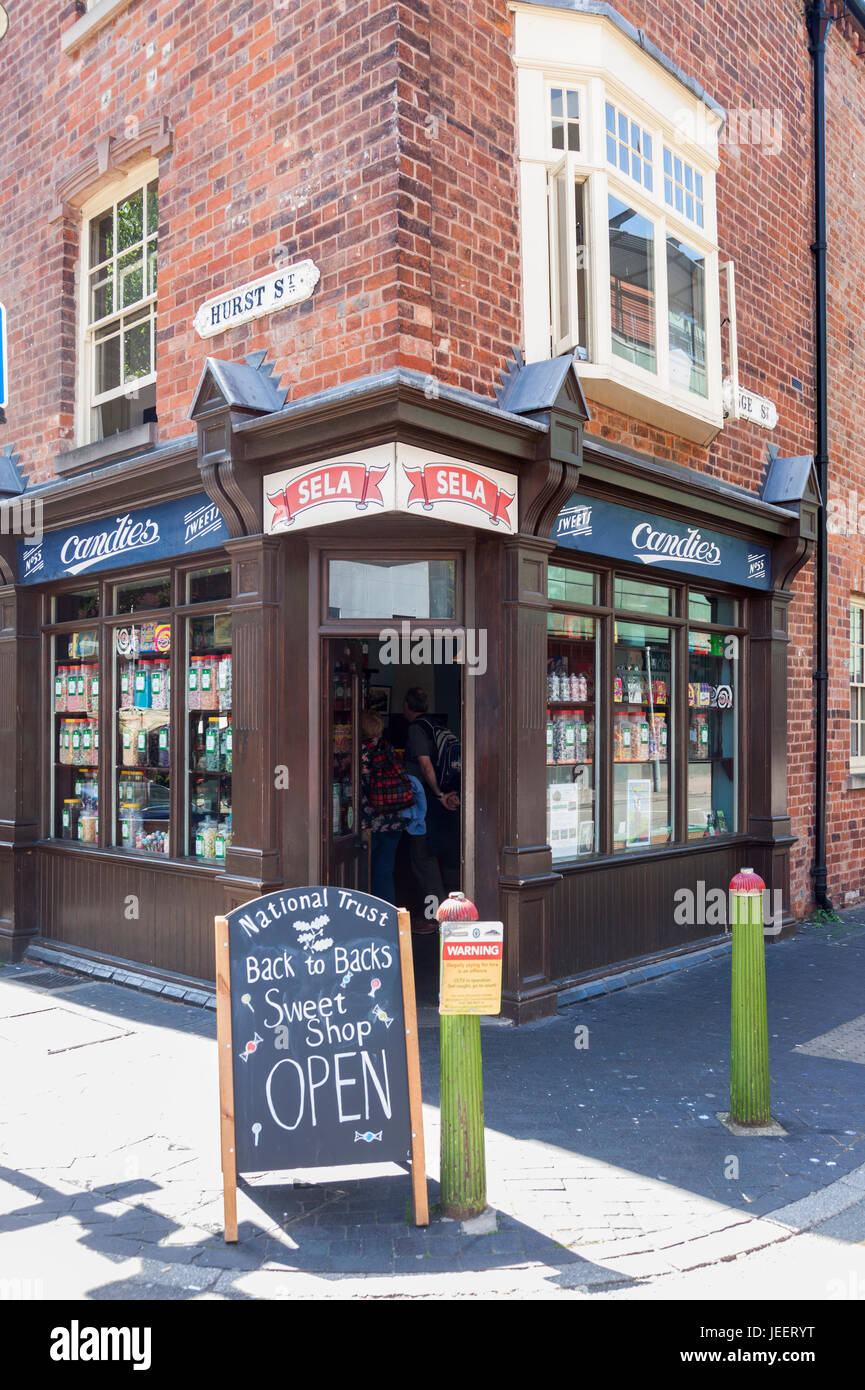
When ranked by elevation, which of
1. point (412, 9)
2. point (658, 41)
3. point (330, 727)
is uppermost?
point (658, 41)

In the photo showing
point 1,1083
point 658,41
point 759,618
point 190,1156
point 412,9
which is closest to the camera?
point 190,1156

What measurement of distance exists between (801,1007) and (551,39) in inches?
266

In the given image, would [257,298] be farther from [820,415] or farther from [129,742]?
[820,415]

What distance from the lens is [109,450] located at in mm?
8281

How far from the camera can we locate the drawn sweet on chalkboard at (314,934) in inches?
166

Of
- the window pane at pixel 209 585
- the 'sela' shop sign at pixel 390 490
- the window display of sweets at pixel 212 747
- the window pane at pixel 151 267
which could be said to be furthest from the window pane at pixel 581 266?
the window display of sweets at pixel 212 747

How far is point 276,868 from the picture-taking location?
680cm

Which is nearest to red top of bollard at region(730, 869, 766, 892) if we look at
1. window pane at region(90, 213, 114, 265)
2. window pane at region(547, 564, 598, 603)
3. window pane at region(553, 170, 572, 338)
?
window pane at region(547, 564, 598, 603)

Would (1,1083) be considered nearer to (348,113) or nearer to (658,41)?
(348,113)

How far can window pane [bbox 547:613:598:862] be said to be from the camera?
775 centimetres

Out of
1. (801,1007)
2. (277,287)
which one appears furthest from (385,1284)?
(277,287)

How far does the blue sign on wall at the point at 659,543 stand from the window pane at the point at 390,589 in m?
0.96

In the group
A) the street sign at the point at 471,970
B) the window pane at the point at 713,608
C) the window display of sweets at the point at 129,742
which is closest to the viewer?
the street sign at the point at 471,970

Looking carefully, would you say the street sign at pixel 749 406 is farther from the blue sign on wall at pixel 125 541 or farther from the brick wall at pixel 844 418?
the blue sign on wall at pixel 125 541
